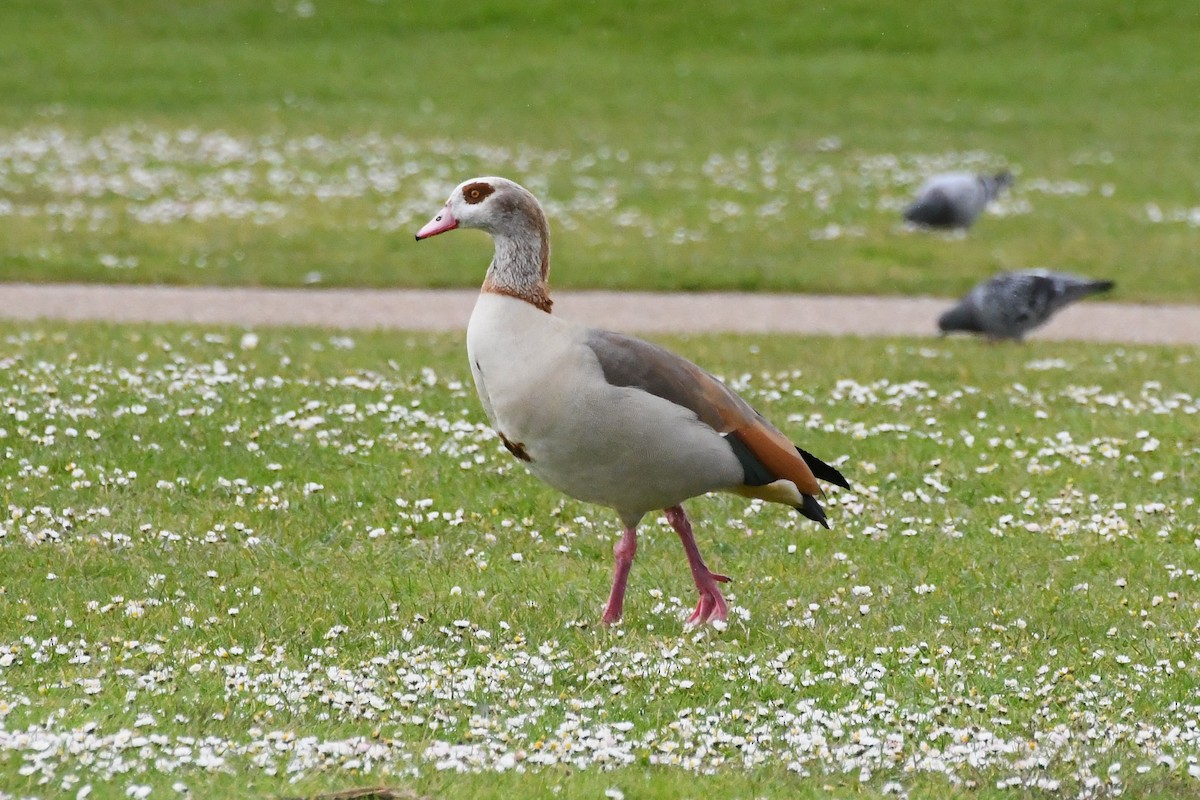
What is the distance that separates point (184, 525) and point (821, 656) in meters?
3.21

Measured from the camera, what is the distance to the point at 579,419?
6.29 meters

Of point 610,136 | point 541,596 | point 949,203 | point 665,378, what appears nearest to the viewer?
point 665,378

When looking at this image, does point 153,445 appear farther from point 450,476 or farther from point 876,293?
point 876,293

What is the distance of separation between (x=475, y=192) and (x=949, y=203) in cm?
1199

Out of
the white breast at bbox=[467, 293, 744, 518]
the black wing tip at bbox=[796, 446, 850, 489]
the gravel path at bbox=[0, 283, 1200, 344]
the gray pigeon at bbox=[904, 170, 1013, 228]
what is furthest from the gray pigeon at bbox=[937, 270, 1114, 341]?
the white breast at bbox=[467, 293, 744, 518]

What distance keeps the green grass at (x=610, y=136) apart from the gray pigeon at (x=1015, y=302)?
244 cm

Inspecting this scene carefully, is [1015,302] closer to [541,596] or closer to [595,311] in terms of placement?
[595,311]

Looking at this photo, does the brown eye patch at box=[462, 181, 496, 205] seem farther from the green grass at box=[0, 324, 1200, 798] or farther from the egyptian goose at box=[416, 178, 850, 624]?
the green grass at box=[0, 324, 1200, 798]

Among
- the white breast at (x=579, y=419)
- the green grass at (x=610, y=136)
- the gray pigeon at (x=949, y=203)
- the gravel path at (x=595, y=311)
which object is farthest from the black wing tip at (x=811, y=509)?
the gray pigeon at (x=949, y=203)

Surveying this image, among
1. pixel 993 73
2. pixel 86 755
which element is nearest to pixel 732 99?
pixel 993 73

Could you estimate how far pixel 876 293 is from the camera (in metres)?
15.6

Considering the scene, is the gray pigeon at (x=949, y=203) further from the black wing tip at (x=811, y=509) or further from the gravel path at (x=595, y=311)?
the black wing tip at (x=811, y=509)

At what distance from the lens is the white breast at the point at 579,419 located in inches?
248

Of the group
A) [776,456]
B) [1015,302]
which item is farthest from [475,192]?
[1015,302]
